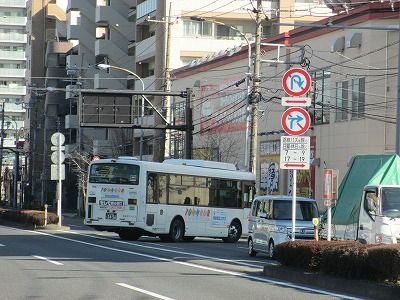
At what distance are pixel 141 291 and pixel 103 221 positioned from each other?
18.4m

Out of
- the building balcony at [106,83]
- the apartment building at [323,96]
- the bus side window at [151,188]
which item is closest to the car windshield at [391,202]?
the bus side window at [151,188]

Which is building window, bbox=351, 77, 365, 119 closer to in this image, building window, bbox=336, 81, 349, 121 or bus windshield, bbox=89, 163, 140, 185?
building window, bbox=336, 81, 349, 121

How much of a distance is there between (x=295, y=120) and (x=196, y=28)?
164ft

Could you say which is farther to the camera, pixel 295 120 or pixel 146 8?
pixel 146 8

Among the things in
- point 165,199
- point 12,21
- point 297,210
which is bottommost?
point 297,210

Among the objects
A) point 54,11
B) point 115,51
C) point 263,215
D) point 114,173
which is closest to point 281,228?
point 263,215

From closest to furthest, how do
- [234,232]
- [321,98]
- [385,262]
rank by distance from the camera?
[385,262]
[234,232]
[321,98]

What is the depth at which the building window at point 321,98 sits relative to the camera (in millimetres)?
47906

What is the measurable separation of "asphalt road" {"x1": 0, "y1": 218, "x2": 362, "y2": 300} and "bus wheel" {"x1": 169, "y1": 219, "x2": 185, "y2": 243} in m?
5.89

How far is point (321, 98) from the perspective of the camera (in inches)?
1925

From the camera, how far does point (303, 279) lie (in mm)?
17344

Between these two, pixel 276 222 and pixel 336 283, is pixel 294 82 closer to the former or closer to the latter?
pixel 336 283

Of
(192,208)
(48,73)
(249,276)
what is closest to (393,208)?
(249,276)

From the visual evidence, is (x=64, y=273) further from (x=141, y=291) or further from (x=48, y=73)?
(x=48, y=73)
